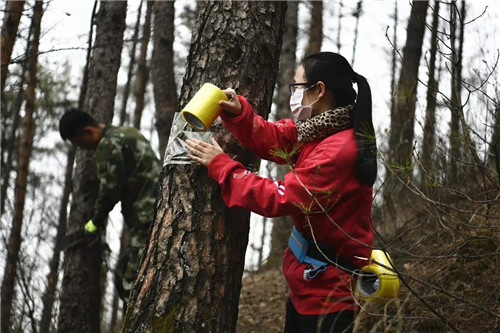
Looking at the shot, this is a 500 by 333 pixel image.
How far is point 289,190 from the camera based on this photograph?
2.80 meters

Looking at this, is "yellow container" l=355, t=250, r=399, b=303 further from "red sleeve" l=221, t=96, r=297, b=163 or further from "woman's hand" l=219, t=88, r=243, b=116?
"woman's hand" l=219, t=88, r=243, b=116

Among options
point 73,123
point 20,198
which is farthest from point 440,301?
point 20,198

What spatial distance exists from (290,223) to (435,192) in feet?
10.4

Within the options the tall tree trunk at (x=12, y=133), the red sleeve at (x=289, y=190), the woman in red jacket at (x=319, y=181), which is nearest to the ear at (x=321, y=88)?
the woman in red jacket at (x=319, y=181)

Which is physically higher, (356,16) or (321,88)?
(356,16)

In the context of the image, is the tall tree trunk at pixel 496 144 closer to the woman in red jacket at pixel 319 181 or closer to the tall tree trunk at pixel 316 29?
the woman in red jacket at pixel 319 181

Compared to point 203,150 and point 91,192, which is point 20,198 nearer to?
point 91,192

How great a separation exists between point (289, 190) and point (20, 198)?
506cm

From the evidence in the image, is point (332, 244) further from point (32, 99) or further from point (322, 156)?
point (32, 99)

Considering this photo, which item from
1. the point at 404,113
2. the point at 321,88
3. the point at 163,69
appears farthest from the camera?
the point at 163,69

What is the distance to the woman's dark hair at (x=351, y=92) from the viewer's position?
9.41ft

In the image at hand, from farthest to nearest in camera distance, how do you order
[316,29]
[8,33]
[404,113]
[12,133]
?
1. [316,29]
2. [12,133]
3. [404,113]
4. [8,33]

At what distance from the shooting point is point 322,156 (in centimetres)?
284

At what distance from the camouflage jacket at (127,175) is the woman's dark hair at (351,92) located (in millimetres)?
2897
